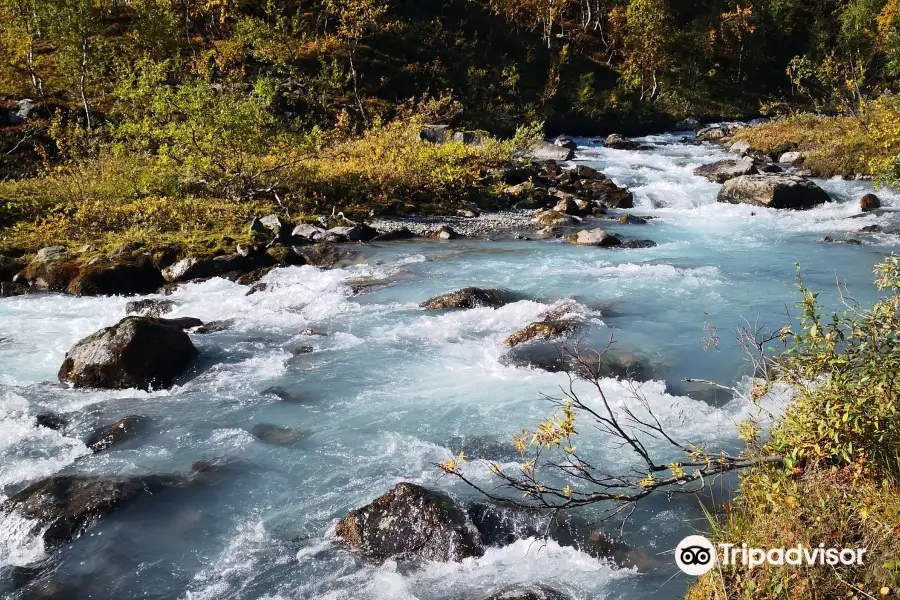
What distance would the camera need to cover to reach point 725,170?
84.7 feet

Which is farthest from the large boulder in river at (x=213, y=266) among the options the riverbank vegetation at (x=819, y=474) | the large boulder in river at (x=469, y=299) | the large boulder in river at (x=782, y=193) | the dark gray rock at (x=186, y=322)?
the large boulder in river at (x=782, y=193)

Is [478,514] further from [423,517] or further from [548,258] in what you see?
[548,258]

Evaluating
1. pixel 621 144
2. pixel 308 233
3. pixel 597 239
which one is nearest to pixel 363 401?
pixel 308 233

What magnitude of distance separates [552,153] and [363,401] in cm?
2481

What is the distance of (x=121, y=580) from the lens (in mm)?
5562

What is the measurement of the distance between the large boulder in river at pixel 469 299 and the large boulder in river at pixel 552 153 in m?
19.2

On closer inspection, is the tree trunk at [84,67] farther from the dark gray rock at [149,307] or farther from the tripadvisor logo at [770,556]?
the tripadvisor logo at [770,556]

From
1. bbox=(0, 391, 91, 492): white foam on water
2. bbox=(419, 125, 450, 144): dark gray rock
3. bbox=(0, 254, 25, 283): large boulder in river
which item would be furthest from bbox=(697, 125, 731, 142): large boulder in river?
bbox=(0, 391, 91, 492): white foam on water

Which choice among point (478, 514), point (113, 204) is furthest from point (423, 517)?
point (113, 204)

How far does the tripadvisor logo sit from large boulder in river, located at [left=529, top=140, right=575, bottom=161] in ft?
88.7

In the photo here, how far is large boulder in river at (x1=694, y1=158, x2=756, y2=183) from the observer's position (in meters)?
25.1

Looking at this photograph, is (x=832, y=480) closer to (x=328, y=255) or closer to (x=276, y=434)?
(x=276, y=434)

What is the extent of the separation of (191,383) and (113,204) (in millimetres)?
11620

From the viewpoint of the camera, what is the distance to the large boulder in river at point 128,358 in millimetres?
9289
